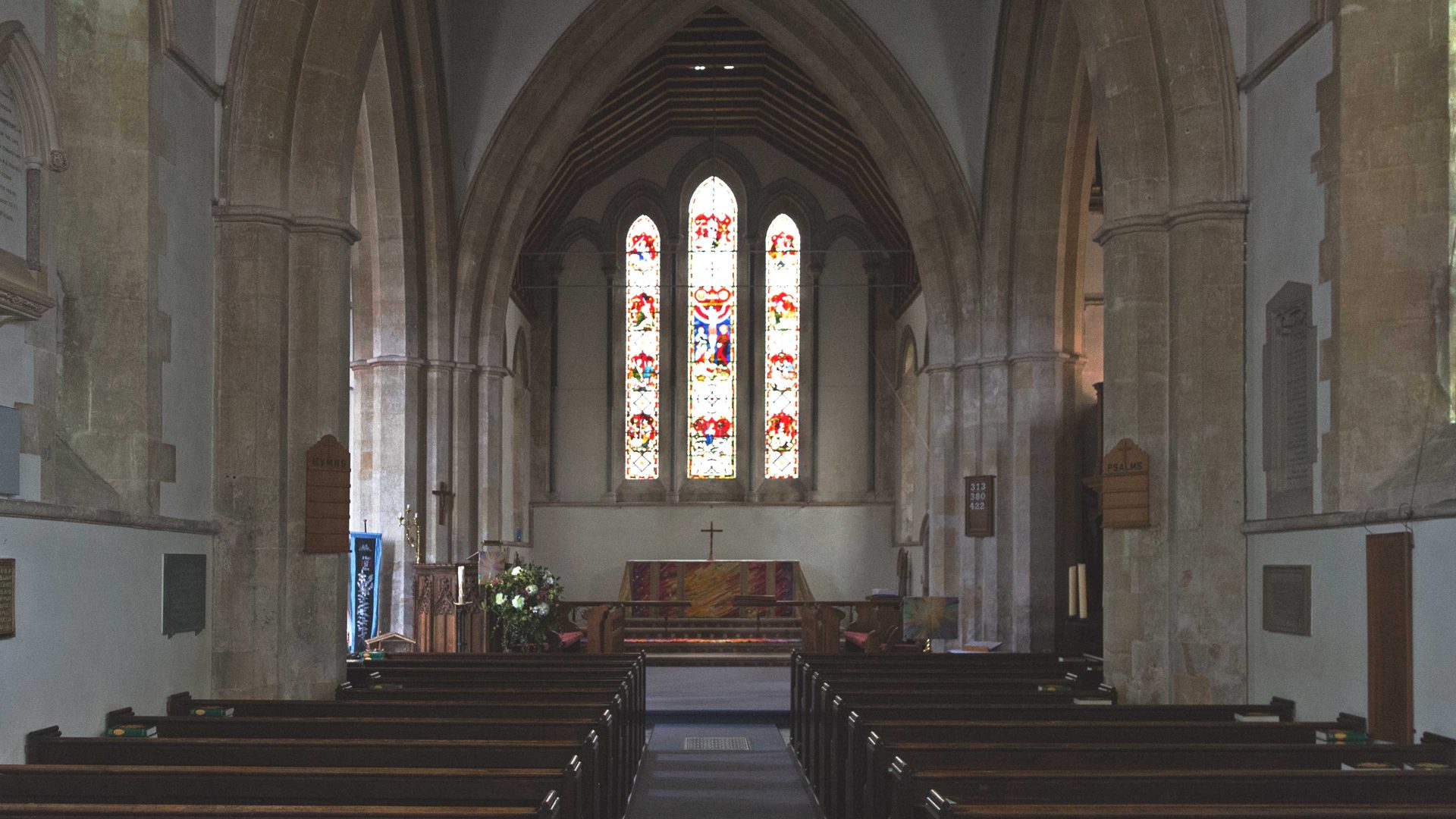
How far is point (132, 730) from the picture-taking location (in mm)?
5039

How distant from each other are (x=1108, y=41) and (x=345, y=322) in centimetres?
415

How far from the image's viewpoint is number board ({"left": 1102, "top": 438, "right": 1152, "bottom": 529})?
665 centimetres

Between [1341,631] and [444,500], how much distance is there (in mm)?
8513

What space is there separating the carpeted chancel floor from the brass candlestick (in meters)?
2.31

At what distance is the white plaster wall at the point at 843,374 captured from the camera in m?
20.0

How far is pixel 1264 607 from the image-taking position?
6.18 metres

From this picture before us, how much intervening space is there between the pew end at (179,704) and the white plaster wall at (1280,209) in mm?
4743

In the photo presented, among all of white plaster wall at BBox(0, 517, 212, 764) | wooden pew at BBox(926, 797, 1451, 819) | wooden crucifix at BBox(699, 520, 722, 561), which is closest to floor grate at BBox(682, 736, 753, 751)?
white plaster wall at BBox(0, 517, 212, 764)

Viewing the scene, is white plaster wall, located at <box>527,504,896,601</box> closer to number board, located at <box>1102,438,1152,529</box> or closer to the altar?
the altar

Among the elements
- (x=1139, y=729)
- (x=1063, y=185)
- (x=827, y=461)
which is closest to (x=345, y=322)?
(x=1139, y=729)

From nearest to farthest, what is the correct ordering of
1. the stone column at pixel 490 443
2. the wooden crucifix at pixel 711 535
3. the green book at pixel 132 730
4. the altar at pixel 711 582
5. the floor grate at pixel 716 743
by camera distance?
1. the green book at pixel 132 730
2. the floor grate at pixel 716 743
3. the stone column at pixel 490 443
4. the altar at pixel 711 582
5. the wooden crucifix at pixel 711 535

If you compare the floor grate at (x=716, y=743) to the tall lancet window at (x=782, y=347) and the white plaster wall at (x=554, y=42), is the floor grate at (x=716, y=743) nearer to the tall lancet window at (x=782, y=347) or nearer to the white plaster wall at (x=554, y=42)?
the white plaster wall at (x=554, y=42)

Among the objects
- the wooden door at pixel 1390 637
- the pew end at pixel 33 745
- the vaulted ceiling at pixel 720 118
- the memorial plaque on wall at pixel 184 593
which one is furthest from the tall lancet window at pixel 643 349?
the pew end at pixel 33 745

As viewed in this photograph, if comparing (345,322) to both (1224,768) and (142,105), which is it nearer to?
(142,105)
